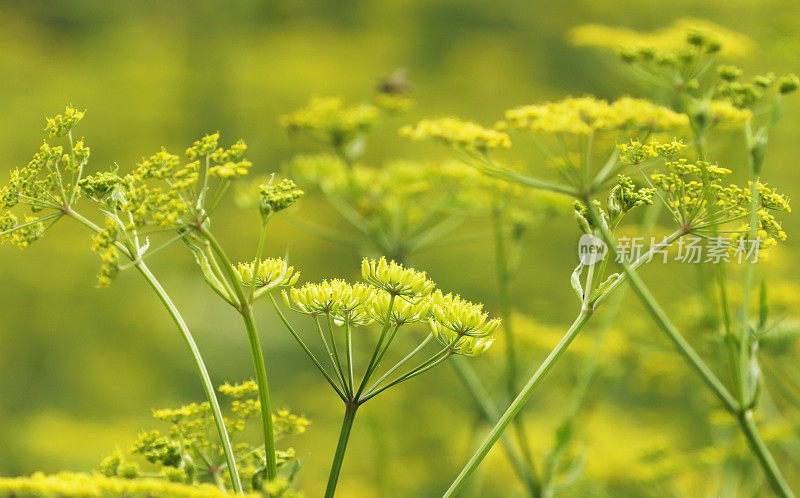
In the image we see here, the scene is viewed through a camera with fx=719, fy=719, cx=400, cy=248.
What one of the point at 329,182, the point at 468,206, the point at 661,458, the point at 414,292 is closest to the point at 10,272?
the point at 329,182

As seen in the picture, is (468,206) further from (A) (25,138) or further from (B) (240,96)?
(A) (25,138)

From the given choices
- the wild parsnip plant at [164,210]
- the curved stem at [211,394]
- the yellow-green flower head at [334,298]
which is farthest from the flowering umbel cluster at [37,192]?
the yellow-green flower head at [334,298]

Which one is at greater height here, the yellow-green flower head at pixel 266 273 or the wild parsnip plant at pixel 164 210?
the wild parsnip plant at pixel 164 210

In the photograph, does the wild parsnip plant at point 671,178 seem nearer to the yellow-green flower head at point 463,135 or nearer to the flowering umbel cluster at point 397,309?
the yellow-green flower head at point 463,135

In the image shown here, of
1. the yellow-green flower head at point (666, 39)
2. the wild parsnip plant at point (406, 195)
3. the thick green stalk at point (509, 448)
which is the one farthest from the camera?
the wild parsnip plant at point (406, 195)

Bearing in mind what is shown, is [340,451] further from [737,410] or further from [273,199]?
[737,410]

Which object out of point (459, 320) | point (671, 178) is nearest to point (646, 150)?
point (671, 178)
